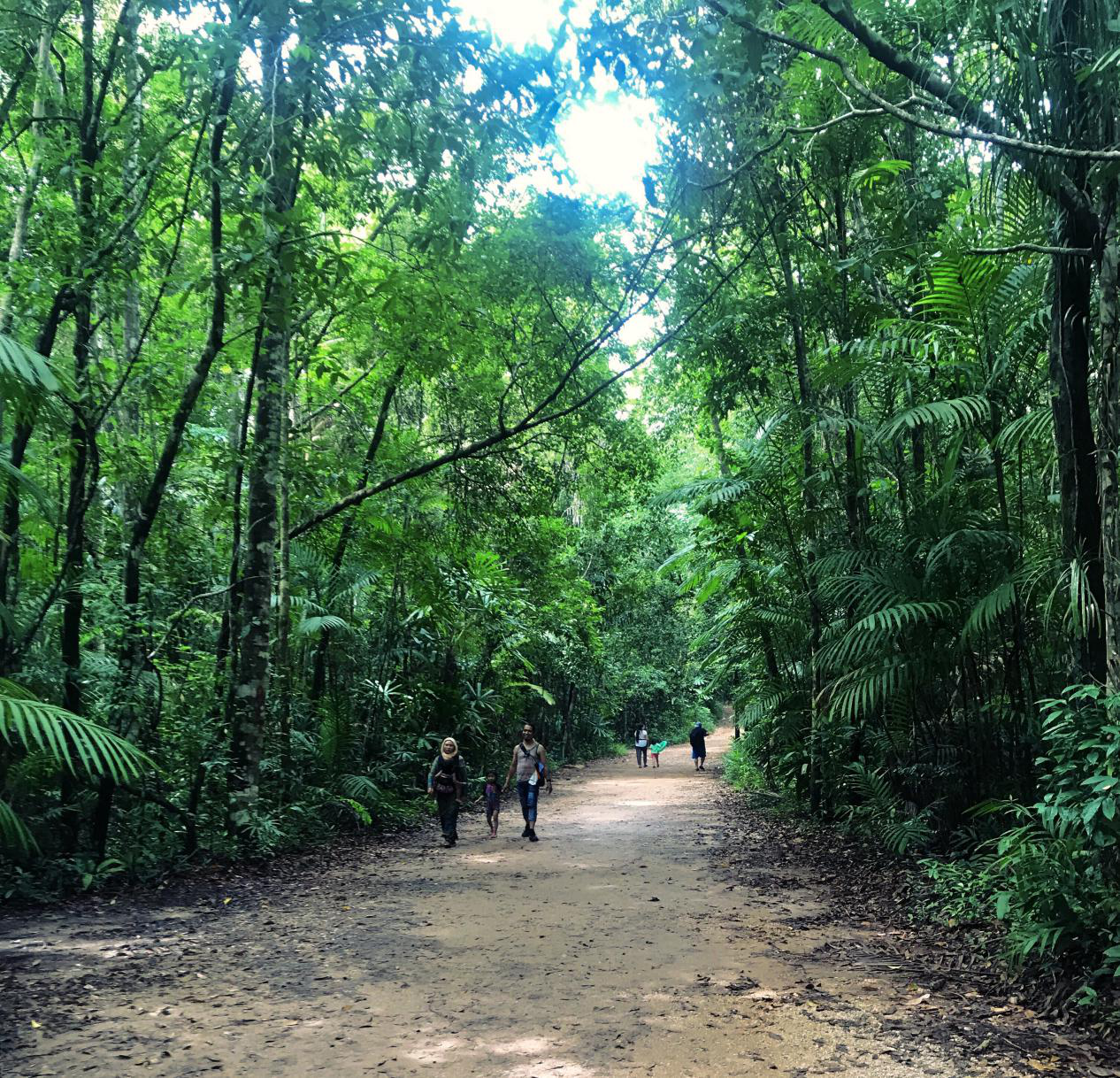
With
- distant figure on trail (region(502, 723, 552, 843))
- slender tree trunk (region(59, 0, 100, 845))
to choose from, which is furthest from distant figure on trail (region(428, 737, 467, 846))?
slender tree trunk (region(59, 0, 100, 845))

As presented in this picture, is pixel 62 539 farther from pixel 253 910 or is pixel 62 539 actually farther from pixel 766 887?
pixel 766 887

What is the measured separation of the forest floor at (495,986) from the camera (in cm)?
398

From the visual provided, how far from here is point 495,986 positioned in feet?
16.8

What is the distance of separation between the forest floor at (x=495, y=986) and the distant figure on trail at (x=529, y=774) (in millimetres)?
2670

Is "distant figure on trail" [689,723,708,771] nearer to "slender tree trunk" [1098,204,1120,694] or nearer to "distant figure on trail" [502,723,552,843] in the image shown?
"distant figure on trail" [502,723,552,843]

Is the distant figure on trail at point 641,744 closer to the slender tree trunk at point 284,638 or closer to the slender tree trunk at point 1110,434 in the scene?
the slender tree trunk at point 284,638

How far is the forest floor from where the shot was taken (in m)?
3.98

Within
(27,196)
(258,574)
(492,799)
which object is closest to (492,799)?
(492,799)

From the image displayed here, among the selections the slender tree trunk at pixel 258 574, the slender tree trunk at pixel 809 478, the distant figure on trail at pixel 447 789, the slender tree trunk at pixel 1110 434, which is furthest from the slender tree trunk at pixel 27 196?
the slender tree trunk at pixel 809 478

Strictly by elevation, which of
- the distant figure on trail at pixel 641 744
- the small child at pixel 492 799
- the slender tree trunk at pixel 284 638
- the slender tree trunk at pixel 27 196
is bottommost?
the distant figure on trail at pixel 641 744

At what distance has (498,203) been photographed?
11.1 metres

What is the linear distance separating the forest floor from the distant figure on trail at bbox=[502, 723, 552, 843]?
267 cm

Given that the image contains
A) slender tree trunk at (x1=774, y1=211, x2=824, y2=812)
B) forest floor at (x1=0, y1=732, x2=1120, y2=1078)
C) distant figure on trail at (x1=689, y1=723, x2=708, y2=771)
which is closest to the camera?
forest floor at (x1=0, y1=732, x2=1120, y2=1078)

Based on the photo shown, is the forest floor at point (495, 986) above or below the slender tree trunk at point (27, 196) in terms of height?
below
